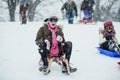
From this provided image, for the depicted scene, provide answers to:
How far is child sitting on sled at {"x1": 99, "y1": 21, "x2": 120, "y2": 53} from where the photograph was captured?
1020 centimetres

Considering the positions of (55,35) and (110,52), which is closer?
(55,35)

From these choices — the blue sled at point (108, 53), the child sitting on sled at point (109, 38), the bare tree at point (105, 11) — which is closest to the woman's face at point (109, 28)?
the child sitting on sled at point (109, 38)

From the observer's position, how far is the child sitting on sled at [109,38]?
10203mm

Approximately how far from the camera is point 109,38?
10453mm

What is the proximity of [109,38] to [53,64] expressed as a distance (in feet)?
7.24

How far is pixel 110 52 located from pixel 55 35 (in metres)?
2.56

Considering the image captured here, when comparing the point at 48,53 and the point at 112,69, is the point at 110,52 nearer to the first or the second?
the point at 112,69

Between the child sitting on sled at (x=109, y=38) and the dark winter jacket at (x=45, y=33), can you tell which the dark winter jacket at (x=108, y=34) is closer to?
the child sitting on sled at (x=109, y=38)

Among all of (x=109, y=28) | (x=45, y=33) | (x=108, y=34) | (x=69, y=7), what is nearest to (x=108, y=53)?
(x=108, y=34)

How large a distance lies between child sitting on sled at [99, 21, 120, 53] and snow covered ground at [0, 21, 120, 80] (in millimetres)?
335

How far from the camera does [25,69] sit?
870cm

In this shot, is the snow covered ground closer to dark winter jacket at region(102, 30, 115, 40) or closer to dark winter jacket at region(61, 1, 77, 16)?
dark winter jacket at region(102, 30, 115, 40)

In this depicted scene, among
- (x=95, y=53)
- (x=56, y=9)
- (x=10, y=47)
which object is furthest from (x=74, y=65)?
(x=56, y=9)

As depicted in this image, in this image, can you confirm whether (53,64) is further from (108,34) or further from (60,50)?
(108,34)
